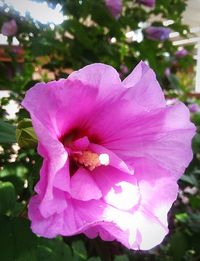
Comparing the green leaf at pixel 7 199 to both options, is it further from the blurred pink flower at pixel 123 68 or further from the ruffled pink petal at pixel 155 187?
the blurred pink flower at pixel 123 68

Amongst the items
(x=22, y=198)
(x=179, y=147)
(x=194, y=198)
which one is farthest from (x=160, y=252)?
(x=179, y=147)

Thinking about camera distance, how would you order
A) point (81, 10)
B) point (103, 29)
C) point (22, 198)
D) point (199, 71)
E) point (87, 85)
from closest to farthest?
1. point (87, 85)
2. point (22, 198)
3. point (81, 10)
4. point (103, 29)
5. point (199, 71)

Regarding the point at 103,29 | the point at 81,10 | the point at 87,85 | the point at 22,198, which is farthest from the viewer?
the point at 103,29

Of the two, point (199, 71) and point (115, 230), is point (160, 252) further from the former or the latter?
point (199, 71)

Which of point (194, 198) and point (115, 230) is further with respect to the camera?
point (194, 198)

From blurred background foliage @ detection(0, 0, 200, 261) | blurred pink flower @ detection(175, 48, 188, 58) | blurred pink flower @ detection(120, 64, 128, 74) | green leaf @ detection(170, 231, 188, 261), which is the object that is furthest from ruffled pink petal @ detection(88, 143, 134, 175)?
blurred pink flower @ detection(175, 48, 188, 58)

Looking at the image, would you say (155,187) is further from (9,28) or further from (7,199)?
(9,28)

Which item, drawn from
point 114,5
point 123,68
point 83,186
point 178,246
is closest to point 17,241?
point 83,186

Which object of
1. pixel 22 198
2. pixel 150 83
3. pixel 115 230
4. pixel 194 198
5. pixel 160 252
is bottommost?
pixel 160 252
